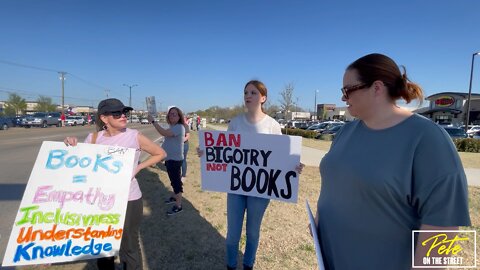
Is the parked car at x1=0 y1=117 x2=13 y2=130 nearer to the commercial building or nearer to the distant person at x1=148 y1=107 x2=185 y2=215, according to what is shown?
the distant person at x1=148 y1=107 x2=185 y2=215

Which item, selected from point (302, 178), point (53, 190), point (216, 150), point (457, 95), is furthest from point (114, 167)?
point (457, 95)

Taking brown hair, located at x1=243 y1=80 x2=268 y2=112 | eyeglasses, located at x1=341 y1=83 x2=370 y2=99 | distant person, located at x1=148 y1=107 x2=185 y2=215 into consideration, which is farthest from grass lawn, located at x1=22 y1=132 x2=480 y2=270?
eyeglasses, located at x1=341 y1=83 x2=370 y2=99

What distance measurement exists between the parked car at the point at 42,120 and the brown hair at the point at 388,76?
40.0 meters

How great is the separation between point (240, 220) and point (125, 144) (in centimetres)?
134

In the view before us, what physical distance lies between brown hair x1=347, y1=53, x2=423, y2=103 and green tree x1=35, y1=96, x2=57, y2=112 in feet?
315

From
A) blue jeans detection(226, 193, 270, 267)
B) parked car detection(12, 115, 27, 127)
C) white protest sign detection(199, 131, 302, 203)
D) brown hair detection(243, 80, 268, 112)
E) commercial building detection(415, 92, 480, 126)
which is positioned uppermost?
commercial building detection(415, 92, 480, 126)

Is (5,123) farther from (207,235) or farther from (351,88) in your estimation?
(351,88)

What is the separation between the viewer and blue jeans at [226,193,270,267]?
2803mm

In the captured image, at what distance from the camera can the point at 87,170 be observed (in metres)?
2.41

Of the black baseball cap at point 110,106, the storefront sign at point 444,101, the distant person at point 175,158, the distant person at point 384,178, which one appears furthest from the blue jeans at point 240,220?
the storefront sign at point 444,101

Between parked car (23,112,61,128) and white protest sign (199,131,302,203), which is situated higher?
parked car (23,112,61,128)

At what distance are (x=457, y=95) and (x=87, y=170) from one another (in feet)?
180

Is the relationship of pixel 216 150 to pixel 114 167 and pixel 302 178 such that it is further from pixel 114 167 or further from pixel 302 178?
pixel 302 178

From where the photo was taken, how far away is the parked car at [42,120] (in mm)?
32656
